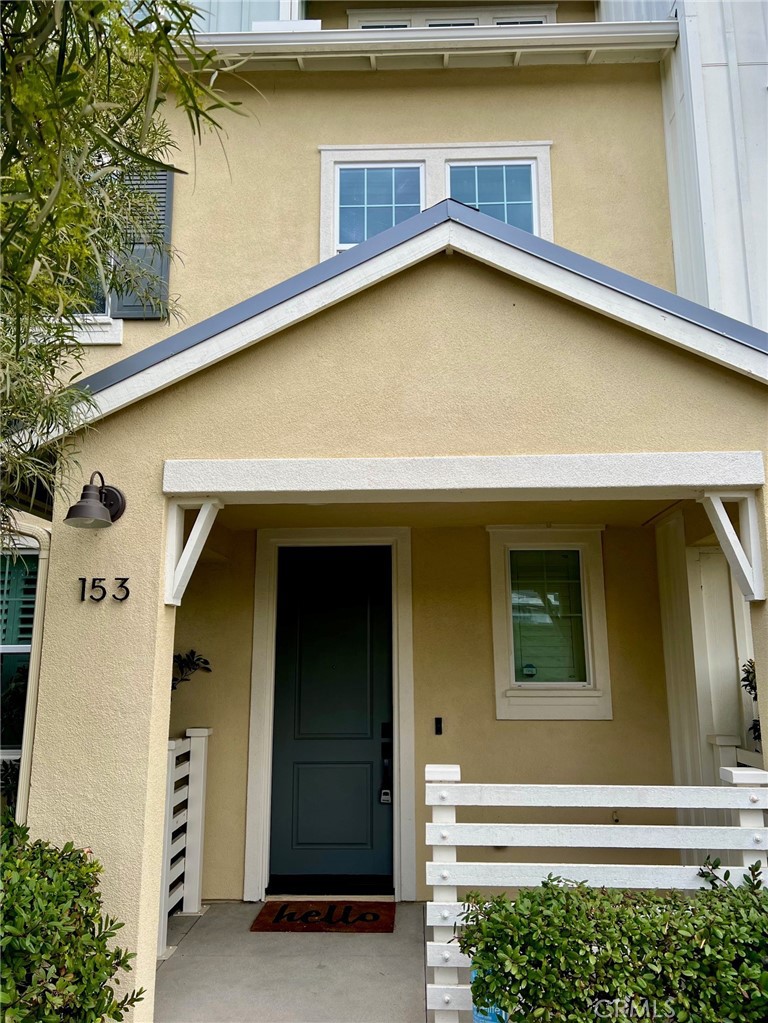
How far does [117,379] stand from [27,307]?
97cm

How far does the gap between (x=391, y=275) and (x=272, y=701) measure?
344 cm

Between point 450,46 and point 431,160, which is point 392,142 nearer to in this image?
point 431,160

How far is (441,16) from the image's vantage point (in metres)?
7.10

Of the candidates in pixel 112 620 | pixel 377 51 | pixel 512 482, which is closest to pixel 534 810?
pixel 512 482

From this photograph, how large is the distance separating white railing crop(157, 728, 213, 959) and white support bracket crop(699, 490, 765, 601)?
12.1 ft

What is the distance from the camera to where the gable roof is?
363 cm

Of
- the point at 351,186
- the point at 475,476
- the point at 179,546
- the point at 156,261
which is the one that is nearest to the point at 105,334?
the point at 156,261

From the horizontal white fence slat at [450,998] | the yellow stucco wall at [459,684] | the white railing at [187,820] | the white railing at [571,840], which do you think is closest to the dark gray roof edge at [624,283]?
the yellow stucco wall at [459,684]

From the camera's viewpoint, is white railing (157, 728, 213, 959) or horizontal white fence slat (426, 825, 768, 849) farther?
white railing (157, 728, 213, 959)

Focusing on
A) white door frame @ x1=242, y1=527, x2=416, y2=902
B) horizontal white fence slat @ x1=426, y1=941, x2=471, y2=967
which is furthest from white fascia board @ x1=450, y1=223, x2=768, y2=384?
horizontal white fence slat @ x1=426, y1=941, x2=471, y2=967

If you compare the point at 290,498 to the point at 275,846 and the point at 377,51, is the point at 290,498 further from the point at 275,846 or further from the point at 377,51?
the point at 377,51

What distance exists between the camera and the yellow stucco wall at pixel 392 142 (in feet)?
20.2

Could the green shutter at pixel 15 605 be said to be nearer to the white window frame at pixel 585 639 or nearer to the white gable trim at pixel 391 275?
the white gable trim at pixel 391 275

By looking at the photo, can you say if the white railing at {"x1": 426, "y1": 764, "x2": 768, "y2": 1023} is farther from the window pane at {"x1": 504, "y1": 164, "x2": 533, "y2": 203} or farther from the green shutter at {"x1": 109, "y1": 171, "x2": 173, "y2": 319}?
the window pane at {"x1": 504, "y1": 164, "x2": 533, "y2": 203}
